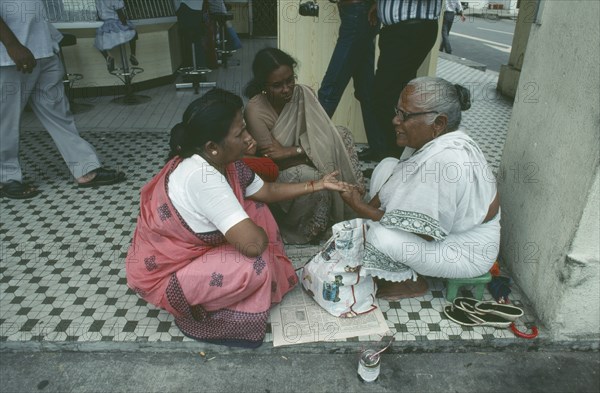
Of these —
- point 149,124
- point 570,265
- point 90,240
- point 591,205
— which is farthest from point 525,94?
point 149,124

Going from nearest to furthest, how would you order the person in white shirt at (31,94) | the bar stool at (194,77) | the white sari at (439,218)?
the white sari at (439,218) < the person in white shirt at (31,94) < the bar stool at (194,77)

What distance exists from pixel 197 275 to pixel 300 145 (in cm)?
111

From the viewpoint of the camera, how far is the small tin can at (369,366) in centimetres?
187

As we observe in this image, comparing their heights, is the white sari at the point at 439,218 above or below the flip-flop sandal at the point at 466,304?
above

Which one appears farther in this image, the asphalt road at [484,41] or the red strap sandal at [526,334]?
the asphalt road at [484,41]

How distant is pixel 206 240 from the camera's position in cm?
195

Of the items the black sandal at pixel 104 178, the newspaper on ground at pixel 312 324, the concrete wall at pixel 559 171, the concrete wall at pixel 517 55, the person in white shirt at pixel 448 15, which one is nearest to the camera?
the concrete wall at pixel 559 171

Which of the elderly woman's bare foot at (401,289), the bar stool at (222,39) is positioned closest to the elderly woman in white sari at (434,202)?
the elderly woman's bare foot at (401,289)

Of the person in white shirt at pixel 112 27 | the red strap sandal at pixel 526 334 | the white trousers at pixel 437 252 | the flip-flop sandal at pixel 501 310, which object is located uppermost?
the person in white shirt at pixel 112 27

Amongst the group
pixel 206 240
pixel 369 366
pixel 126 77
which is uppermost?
pixel 206 240

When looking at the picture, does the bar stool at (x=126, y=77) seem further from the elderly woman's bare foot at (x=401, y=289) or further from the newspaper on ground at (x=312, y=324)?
the elderly woman's bare foot at (x=401, y=289)

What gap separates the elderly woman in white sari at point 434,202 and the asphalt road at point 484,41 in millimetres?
7464

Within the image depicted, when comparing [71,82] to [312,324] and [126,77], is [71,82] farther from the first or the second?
[312,324]

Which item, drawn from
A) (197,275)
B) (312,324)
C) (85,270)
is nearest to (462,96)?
(312,324)
